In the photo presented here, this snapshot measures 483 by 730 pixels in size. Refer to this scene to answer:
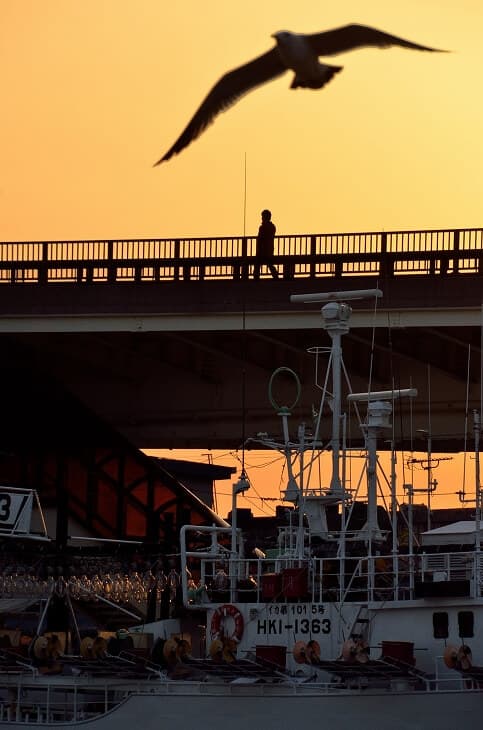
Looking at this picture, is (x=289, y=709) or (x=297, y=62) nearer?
(x=297, y=62)

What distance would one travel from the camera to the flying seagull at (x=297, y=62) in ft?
89.3

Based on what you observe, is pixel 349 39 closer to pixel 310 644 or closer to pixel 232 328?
pixel 310 644

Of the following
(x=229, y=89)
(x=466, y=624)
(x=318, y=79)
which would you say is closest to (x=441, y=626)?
(x=466, y=624)

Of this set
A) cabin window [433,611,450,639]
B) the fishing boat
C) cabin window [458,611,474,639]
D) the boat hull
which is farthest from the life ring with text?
cabin window [458,611,474,639]

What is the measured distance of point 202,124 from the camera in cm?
3041

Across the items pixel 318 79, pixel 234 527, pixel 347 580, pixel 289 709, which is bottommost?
pixel 289 709

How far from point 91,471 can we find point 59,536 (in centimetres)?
1575

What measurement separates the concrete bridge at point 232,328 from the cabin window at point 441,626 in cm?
1915

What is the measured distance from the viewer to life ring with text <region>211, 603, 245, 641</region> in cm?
4112

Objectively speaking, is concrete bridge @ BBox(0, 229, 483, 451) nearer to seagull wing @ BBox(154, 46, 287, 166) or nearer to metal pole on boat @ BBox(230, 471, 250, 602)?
metal pole on boat @ BBox(230, 471, 250, 602)

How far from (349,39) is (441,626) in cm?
1493

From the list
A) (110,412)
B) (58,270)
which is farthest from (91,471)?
(58,270)

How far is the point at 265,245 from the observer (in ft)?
199

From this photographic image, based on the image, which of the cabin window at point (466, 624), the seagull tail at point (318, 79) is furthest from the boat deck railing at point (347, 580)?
the seagull tail at point (318, 79)
